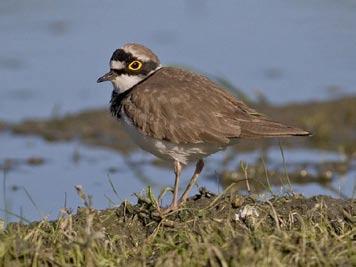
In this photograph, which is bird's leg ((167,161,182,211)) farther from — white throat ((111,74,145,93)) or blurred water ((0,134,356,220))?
blurred water ((0,134,356,220))

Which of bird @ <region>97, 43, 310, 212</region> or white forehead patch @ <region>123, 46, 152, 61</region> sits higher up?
white forehead patch @ <region>123, 46, 152, 61</region>

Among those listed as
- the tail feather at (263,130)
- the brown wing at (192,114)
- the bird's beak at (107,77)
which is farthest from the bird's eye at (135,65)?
the tail feather at (263,130)

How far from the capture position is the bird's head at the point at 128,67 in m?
8.30

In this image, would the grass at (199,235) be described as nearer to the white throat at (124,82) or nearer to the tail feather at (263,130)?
the tail feather at (263,130)

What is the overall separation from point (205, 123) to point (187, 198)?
53 cm

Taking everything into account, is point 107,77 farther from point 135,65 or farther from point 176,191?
point 176,191

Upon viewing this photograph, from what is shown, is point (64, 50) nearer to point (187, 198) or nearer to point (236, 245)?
point (187, 198)

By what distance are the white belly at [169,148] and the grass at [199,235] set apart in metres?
0.37

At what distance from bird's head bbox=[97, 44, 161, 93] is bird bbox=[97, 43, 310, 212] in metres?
0.16

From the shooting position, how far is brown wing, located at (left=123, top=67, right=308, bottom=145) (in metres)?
7.71

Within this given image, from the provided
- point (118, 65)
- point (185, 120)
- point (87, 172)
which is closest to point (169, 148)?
point (185, 120)

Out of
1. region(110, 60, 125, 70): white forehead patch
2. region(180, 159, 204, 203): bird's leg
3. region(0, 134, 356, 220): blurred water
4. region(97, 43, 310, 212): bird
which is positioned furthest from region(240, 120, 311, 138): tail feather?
region(0, 134, 356, 220): blurred water

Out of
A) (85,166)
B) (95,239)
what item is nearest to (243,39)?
(85,166)

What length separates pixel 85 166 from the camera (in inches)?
445
